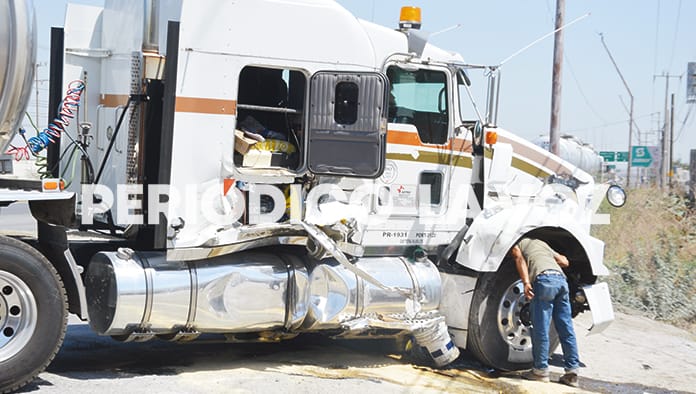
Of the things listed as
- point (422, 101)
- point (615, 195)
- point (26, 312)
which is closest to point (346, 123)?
point (422, 101)

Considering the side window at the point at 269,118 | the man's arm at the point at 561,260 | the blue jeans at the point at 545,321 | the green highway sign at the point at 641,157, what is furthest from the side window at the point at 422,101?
the green highway sign at the point at 641,157

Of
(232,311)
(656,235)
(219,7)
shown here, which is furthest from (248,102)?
(656,235)

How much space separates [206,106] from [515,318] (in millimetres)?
A: 3572

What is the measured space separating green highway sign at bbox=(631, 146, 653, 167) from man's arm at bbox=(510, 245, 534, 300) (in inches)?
1312

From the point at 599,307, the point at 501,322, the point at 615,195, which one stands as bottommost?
the point at 501,322

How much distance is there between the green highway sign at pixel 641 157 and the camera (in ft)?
130

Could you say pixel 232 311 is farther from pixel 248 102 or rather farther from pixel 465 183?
pixel 465 183

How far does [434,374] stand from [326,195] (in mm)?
1884

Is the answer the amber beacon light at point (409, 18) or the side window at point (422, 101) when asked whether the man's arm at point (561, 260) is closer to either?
the side window at point (422, 101)

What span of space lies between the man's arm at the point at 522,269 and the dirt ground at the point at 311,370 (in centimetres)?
81

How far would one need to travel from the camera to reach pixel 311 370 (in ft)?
24.8

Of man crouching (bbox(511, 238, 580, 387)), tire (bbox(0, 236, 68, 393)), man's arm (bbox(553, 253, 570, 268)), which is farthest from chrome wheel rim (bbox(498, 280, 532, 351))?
tire (bbox(0, 236, 68, 393))

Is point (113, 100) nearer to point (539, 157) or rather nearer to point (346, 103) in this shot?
point (346, 103)

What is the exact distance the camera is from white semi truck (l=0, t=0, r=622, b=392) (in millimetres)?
6656
